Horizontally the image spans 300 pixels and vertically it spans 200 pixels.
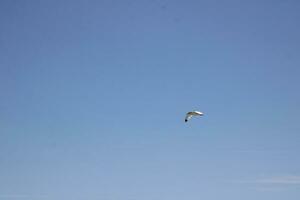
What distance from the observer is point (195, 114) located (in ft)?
384
